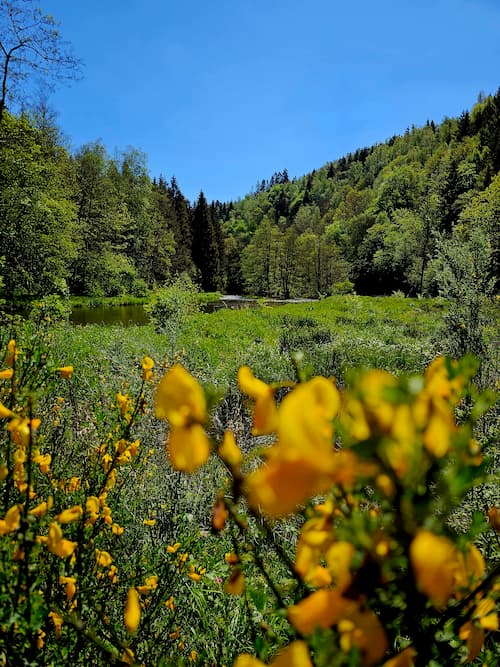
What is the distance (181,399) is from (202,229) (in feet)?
138

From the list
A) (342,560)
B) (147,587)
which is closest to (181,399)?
(342,560)

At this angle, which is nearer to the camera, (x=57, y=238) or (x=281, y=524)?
(x=281, y=524)

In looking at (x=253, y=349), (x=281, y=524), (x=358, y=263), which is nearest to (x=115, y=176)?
(x=358, y=263)

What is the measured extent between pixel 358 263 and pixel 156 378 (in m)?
34.2

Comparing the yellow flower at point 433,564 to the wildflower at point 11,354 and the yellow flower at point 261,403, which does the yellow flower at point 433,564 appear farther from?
the wildflower at point 11,354

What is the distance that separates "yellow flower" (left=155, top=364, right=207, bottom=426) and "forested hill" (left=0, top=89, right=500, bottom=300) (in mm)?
6171

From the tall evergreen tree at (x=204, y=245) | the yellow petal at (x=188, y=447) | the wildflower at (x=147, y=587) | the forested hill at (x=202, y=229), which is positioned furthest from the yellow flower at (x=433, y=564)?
the tall evergreen tree at (x=204, y=245)

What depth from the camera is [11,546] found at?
74 centimetres

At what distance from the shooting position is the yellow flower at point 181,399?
338 millimetres

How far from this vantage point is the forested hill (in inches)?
561

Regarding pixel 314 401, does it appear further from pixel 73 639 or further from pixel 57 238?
pixel 57 238

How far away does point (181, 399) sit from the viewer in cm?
35

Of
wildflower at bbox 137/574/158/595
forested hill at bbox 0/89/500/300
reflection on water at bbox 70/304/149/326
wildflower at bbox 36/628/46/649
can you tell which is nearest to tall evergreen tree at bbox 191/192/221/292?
forested hill at bbox 0/89/500/300

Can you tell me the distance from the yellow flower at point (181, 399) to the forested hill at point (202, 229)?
6.17m
